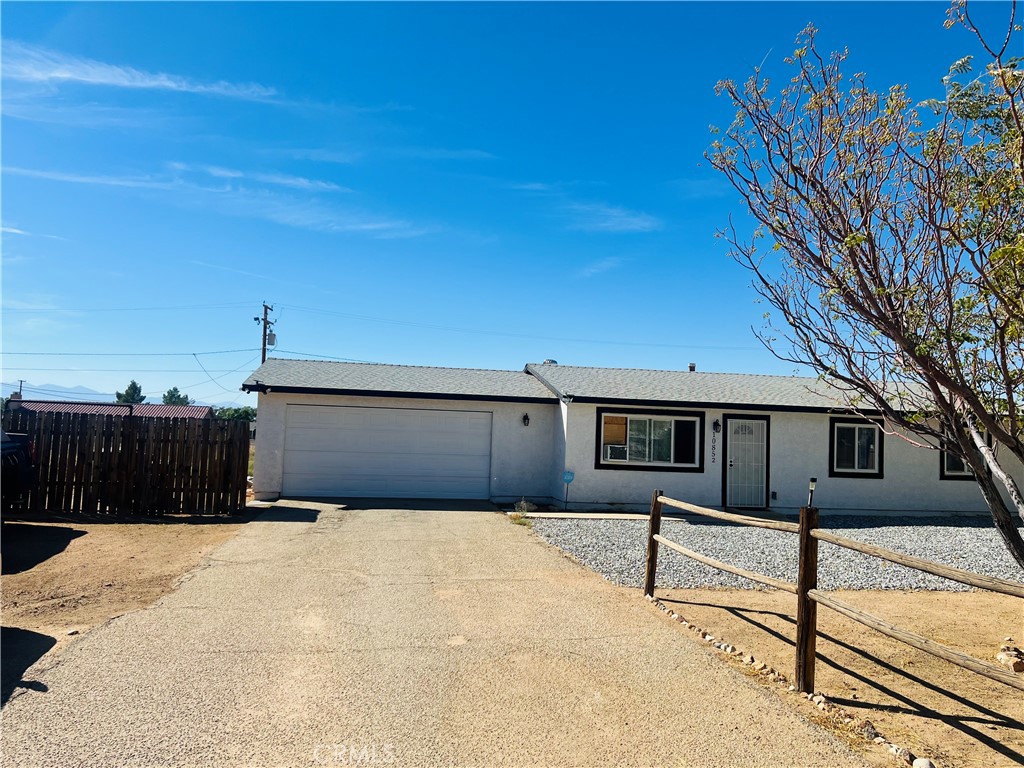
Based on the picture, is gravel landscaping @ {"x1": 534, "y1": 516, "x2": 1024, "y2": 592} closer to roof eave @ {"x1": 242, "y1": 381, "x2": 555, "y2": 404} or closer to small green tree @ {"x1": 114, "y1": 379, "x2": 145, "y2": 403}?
roof eave @ {"x1": 242, "y1": 381, "x2": 555, "y2": 404}

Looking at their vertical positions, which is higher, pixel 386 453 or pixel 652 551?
pixel 386 453

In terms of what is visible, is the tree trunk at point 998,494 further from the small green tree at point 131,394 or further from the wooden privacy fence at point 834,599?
the small green tree at point 131,394

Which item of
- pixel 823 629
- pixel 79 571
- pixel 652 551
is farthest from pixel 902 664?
pixel 79 571

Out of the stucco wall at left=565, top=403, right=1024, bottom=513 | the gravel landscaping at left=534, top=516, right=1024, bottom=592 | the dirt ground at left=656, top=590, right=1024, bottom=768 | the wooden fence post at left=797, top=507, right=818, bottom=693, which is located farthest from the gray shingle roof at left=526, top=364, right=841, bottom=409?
the wooden fence post at left=797, top=507, right=818, bottom=693

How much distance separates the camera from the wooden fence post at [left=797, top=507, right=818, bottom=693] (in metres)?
4.71

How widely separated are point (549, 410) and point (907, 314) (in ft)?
39.6

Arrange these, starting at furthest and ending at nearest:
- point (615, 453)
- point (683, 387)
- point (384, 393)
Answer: point (683, 387), point (615, 453), point (384, 393)

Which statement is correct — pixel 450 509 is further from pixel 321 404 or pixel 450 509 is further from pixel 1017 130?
pixel 1017 130

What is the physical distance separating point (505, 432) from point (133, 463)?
793 cm

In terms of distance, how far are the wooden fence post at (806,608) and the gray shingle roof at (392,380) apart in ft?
37.6

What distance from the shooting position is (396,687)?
442cm

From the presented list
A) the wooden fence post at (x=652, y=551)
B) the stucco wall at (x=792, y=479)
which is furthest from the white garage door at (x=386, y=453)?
the wooden fence post at (x=652, y=551)
